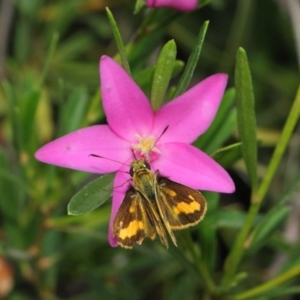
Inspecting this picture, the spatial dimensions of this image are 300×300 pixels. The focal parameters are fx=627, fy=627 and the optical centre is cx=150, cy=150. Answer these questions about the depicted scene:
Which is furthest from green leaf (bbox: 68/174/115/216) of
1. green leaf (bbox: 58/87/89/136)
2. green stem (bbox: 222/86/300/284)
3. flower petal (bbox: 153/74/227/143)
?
green leaf (bbox: 58/87/89/136)

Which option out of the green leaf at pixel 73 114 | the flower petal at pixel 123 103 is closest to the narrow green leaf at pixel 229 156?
the flower petal at pixel 123 103

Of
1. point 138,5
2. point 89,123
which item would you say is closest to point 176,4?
point 138,5

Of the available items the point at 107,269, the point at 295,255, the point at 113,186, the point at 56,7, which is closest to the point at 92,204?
the point at 113,186

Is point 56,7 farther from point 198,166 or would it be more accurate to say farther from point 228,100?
point 198,166

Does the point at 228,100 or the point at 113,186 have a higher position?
the point at 228,100

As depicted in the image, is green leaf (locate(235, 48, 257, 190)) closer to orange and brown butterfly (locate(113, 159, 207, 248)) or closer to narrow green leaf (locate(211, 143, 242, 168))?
narrow green leaf (locate(211, 143, 242, 168))

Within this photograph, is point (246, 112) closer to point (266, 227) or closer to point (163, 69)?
point (163, 69)

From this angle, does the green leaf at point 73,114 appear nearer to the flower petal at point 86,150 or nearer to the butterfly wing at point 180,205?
the flower petal at point 86,150

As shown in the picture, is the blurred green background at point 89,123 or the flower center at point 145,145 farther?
the blurred green background at point 89,123
